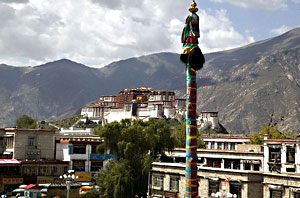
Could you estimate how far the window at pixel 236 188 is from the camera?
42781 mm

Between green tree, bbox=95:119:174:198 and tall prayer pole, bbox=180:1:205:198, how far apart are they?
1490cm

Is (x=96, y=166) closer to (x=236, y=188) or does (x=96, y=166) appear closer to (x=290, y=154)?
(x=290, y=154)

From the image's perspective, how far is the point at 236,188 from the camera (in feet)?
142

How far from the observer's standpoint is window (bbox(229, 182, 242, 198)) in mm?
42781

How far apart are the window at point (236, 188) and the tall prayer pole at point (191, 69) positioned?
14.0 feet

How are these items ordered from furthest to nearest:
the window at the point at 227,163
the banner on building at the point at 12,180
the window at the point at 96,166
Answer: the window at the point at 96,166 < the banner on building at the point at 12,180 < the window at the point at 227,163

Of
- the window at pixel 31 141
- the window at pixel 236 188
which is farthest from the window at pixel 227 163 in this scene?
the window at pixel 31 141

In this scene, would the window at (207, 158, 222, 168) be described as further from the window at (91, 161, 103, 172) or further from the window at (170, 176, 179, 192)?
the window at (91, 161, 103, 172)

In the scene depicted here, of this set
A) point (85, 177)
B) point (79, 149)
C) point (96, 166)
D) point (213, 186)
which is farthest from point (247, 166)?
point (79, 149)

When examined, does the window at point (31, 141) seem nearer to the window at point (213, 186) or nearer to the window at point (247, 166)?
the window at point (247, 166)

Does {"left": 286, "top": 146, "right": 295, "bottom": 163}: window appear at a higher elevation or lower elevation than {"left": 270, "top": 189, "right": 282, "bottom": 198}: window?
higher

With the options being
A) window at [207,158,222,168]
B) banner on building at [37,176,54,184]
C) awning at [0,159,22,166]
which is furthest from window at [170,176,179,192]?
awning at [0,159,22,166]

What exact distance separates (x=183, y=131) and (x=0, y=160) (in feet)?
120

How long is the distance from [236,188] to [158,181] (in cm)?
1204
